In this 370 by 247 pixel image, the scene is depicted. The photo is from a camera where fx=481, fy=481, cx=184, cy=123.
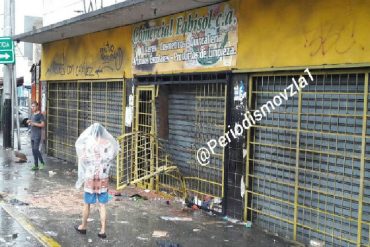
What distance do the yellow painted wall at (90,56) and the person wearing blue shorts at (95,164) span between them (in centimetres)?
415

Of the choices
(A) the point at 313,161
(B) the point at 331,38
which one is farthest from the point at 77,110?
(B) the point at 331,38

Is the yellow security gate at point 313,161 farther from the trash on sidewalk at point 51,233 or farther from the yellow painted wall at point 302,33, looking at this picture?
the trash on sidewalk at point 51,233

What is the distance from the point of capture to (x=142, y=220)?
757 centimetres

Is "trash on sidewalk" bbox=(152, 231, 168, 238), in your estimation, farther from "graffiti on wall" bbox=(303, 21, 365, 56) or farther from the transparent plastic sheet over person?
"graffiti on wall" bbox=(303, 21, 365, 56)

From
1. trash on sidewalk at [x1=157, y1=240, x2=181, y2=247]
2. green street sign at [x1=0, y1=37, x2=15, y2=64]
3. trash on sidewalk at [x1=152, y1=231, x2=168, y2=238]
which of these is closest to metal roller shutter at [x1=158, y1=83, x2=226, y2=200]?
trash on sidewalk at [x1=152, y1=231, x2=168, y2=238]

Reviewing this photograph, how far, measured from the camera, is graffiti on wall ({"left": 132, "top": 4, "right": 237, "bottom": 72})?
7758 millimetres

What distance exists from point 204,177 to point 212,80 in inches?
68.5

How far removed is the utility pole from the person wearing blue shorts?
11.1 m

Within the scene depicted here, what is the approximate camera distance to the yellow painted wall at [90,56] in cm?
1089

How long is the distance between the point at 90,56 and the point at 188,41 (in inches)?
177

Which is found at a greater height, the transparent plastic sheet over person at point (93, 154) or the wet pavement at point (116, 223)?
the transparent plastic sheet over person at point (93, 154)

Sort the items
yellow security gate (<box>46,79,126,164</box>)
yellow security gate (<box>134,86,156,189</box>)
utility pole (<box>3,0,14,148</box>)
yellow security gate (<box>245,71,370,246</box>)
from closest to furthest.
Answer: yellow security gate (<box>245,71,370,246</box>) < yellow security gate (<box>134,86,156,189</box>) < yellow security gate (<box>46,79,126,164</box>) < utility pole (<box>3,0,14,148</box>)

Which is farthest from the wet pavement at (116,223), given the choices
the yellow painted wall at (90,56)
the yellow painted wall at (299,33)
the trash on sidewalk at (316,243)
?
the yellow painted wall at (90,56)

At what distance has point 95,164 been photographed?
6613 mm
